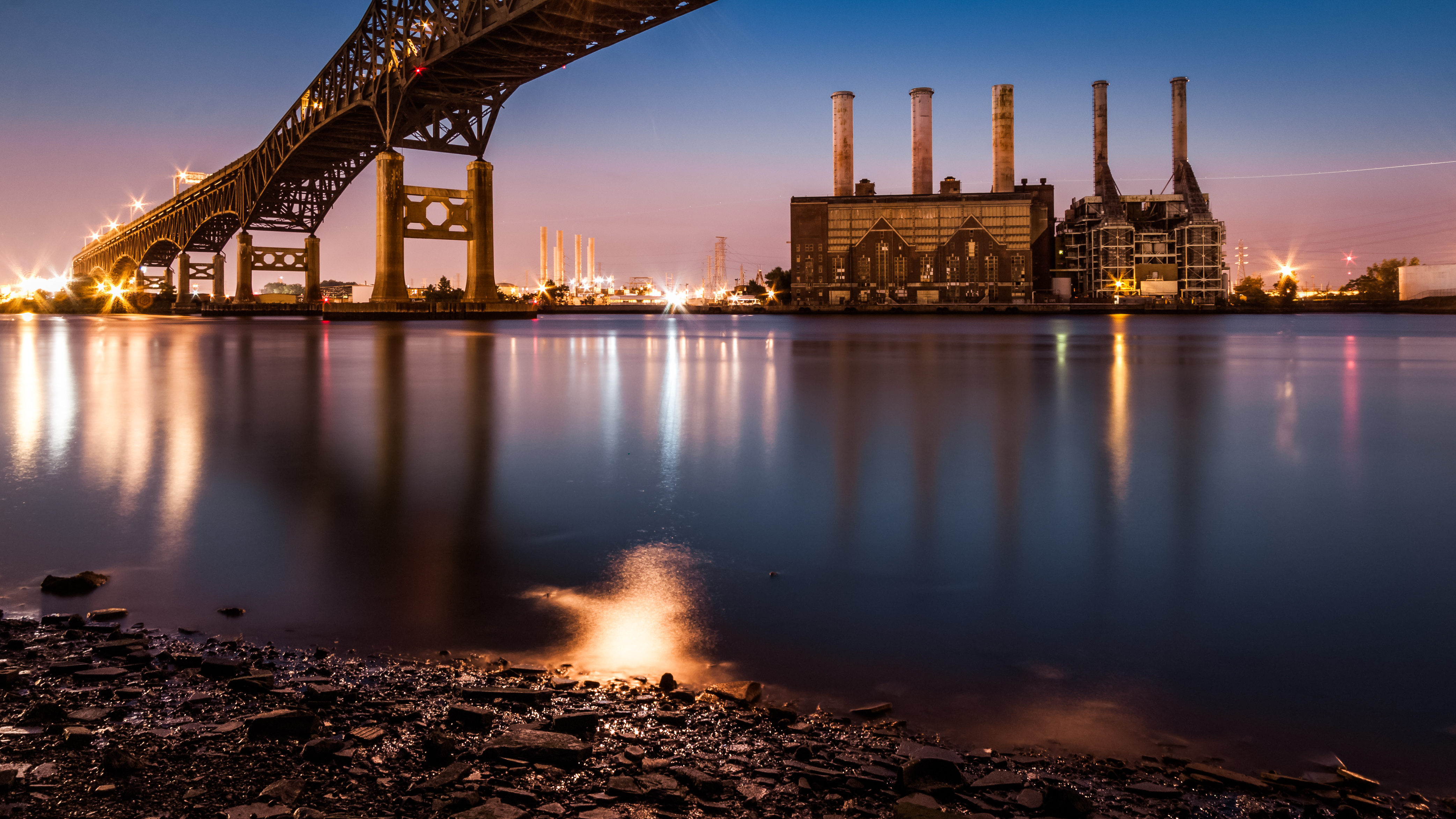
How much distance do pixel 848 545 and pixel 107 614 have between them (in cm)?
356

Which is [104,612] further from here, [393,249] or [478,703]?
[393,249]

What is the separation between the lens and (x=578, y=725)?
2680mm

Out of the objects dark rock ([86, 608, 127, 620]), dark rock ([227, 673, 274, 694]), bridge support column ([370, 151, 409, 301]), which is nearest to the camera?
dark rock ([227, 673, 274, 694])

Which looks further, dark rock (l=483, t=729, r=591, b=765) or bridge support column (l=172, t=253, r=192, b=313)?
bridge support column (l=172, t=253, r=192, b=313)

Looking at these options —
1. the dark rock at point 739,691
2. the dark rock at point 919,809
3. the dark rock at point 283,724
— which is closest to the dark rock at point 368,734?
the dark rock at point 283,724

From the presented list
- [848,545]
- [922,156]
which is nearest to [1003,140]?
[922,156]

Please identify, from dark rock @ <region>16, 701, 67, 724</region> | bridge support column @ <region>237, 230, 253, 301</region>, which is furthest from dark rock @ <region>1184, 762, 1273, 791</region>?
bridge support column @ <region>237, 230, 253, 301</region>

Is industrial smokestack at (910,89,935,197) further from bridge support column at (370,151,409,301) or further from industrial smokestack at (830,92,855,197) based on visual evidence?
bridge support column at (370,151,409,301)

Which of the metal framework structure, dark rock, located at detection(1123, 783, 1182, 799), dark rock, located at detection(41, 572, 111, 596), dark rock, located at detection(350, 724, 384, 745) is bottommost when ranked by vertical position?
dark rock, located at detection(1123, 783, 1182, 799)

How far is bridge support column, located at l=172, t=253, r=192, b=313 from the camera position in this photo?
3536 inches

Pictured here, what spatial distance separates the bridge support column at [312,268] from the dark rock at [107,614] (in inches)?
3101

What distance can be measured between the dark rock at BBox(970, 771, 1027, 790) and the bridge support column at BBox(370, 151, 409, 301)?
46.4 m

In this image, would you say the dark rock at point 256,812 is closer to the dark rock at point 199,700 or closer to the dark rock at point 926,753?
the dark rock at point 199,700

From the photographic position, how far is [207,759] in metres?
2.50
